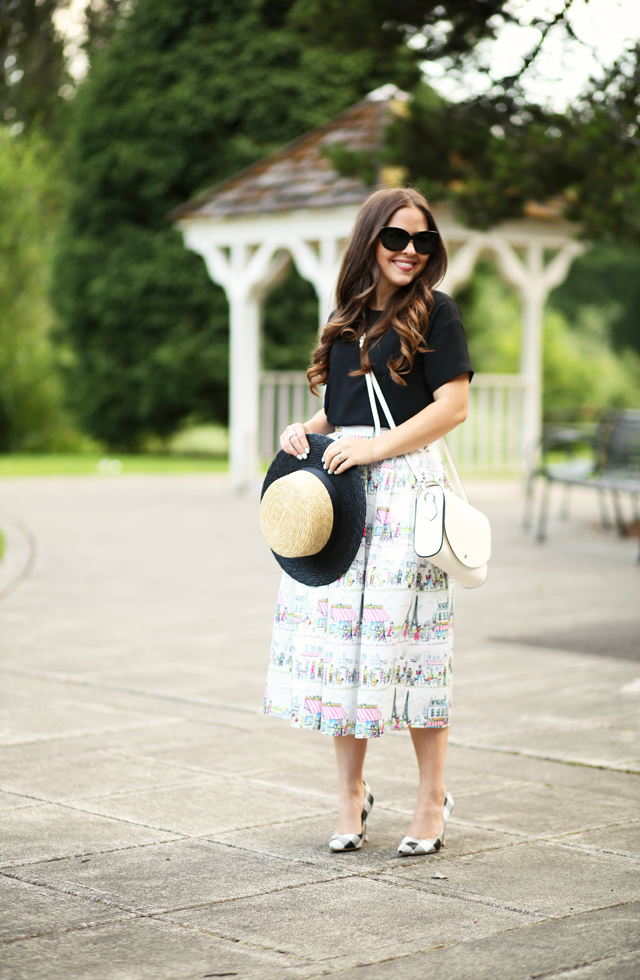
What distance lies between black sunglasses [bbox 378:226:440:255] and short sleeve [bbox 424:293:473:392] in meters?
0.17

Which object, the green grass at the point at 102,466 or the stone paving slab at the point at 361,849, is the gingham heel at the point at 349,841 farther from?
the green grass at the point at 102,466

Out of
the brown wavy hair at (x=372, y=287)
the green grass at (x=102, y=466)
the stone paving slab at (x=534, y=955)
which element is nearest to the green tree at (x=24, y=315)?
→ the green grass at (x=102, y=466)

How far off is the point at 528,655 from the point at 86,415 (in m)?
19.9

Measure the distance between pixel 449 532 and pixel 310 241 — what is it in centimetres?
1103

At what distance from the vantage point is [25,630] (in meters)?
6.64

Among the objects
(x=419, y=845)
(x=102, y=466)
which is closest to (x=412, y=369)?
(x=419, y=845)

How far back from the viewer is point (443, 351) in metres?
3.42

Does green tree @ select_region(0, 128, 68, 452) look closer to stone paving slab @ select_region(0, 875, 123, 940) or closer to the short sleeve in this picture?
the short sleeve

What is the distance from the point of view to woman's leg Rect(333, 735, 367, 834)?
3.44m

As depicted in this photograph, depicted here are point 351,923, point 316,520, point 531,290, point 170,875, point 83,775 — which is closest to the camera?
point 351,923

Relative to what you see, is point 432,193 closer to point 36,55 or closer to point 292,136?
point 292,136

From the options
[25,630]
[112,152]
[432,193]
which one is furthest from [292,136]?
[25,630]

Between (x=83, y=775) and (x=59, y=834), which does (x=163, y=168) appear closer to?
(x=83, y=775)

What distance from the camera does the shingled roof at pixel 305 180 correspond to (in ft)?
43.4
